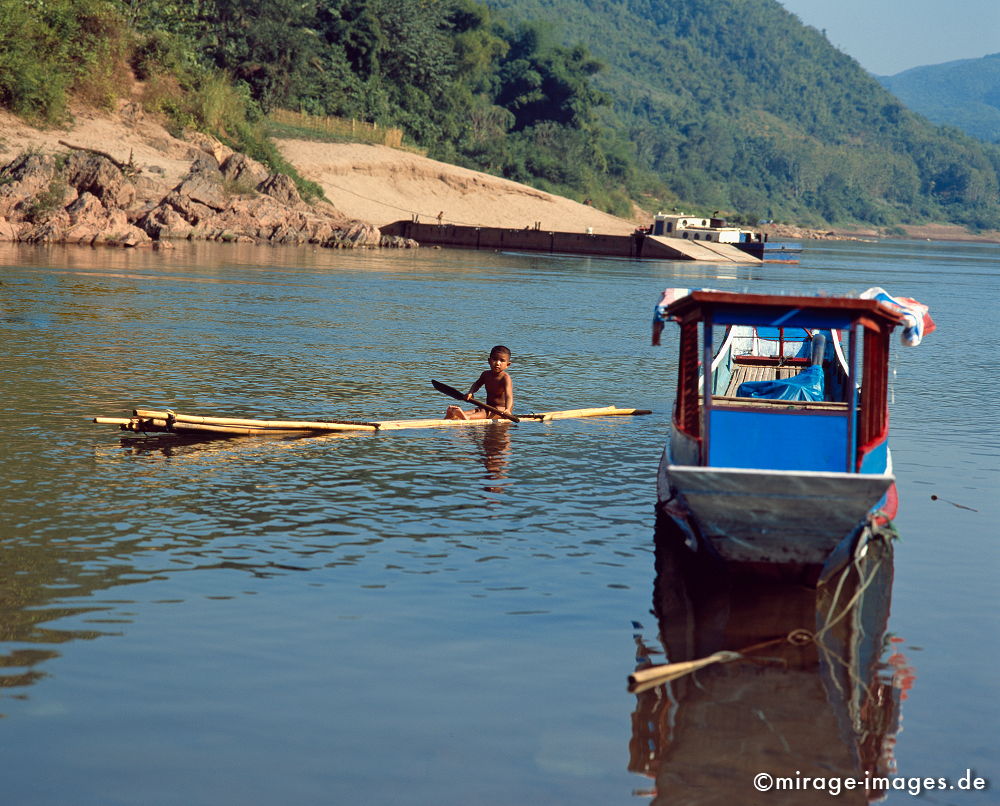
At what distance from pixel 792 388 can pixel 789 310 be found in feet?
9.33

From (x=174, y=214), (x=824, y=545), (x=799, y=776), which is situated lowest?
(x=799, y=776)

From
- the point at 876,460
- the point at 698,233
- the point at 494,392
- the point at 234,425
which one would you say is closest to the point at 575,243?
the point at 698,233

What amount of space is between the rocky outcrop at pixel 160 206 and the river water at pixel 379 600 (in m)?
27.9

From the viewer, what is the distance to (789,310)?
8719 mm

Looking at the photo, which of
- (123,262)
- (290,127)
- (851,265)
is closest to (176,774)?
(123,262)

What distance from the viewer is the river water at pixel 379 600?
599cm

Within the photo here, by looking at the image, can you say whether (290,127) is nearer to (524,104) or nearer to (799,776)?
(524,104)

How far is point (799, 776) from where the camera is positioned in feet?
20.0

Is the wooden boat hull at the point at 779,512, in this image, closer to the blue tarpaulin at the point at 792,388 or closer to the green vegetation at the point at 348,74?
the blue tarpaulin at the point at 792,388

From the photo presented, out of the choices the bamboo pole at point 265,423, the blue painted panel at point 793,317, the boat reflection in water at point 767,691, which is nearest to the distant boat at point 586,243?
the bamboo pole at point 265,423

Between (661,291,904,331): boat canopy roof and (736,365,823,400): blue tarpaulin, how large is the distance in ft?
7.35

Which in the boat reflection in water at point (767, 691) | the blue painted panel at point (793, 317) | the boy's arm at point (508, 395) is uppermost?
the blue painted panel at point (793, 317)

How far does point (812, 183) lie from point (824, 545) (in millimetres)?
187540

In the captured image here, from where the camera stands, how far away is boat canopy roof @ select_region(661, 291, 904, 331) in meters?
8.60
